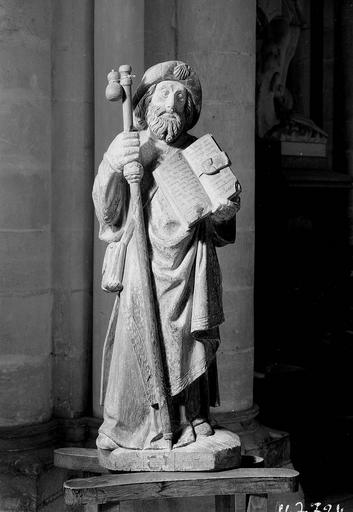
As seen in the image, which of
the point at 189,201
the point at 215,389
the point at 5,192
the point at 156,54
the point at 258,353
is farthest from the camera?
the point at 258,353

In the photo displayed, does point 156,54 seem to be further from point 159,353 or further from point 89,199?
point 159,353

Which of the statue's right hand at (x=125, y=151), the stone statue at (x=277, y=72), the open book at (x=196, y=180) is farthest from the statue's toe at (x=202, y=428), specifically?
the stone statue at (x=277, y=72)

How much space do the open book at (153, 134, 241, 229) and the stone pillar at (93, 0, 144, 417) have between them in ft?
4.64

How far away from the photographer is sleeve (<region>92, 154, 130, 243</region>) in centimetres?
409

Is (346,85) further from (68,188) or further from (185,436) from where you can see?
(185,436)

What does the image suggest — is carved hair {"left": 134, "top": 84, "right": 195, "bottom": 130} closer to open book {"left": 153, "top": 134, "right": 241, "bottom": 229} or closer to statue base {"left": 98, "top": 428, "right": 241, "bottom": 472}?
open book {"left": 153, "top": 134, "right": 241, "bottom": 229}

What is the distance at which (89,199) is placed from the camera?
18.5ft

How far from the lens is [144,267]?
13.3 ft

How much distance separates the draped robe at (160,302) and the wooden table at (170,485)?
0.18 meters

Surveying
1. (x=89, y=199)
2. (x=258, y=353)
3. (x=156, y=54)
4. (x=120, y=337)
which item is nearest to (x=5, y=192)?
(x=89, y=199)

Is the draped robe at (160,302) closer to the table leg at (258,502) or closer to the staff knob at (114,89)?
the staff knob at (114,89)

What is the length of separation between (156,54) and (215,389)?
7.17 feet

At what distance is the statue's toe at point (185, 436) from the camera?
13.5ft

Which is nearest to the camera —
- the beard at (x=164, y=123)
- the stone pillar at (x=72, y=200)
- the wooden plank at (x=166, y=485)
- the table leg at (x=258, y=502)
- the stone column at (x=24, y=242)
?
the wooden plank at (x=166, y=485)
